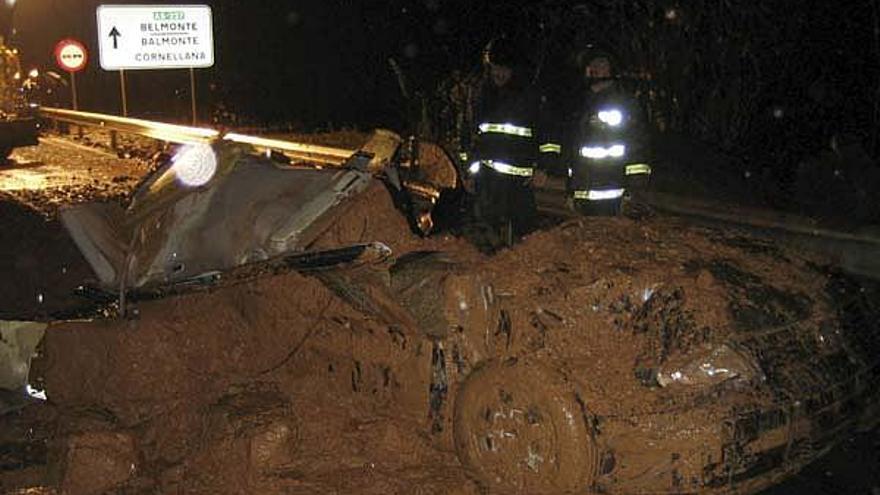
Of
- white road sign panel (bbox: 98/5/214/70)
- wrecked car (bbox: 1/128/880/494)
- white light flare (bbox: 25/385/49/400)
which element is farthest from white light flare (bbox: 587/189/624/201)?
white road sign panel (bbox: 98/5/214/70)

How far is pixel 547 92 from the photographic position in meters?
6.39

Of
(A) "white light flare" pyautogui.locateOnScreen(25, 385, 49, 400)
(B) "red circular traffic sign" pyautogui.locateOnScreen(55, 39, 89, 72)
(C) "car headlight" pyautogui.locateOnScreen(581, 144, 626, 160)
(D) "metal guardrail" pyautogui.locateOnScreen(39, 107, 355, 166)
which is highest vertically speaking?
(B) "red circular traffic sign" pyautogui.locateOnScreen(55, 39, 89, 72)

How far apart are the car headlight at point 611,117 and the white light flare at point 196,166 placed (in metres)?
2.46

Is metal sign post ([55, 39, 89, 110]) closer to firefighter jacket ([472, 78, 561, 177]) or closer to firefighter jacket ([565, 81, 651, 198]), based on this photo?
firefighter jacket ([472, 78, 561, 177])

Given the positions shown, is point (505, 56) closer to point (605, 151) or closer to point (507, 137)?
point (507, 137)

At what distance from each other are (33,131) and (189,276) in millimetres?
17179

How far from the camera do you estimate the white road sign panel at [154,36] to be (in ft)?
56.5

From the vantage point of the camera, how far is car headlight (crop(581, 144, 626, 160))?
19.4 ft

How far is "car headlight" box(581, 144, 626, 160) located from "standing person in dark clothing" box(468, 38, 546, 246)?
39cm

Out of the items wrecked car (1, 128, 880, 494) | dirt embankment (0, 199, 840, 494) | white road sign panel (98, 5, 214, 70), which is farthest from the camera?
white road sign panel (98, 5, 214, 70)

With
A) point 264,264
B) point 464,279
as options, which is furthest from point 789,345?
point 264,264

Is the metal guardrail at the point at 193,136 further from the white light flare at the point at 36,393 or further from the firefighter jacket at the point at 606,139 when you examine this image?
the firefighter jacket at the point at 606,139

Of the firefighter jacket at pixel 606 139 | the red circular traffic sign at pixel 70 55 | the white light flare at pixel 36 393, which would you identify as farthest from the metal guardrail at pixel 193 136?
the firefighter jacket at pixel 606 139

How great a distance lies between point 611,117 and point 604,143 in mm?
168
